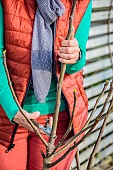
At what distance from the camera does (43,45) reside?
6.63 ft

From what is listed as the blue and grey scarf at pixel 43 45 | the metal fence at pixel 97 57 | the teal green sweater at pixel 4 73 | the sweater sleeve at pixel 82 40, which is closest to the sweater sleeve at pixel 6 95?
the teal green sweater at pixel 4 73

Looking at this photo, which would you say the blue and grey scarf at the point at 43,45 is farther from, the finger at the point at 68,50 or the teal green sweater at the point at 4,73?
the finger at the point at 68,50

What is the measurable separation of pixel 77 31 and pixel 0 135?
0.70 meters

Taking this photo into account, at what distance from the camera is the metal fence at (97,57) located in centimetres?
356

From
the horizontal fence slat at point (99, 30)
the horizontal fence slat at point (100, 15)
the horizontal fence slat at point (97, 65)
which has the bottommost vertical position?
the horizontal fence slat at point (97, 65)

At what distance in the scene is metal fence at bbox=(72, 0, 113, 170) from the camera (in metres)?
3.56

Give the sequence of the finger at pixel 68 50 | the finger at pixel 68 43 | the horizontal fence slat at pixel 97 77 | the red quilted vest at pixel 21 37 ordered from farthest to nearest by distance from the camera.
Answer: the horizontal fence slat at pixel 97 77 → the red quilted vest at pixel 21 37 → the finger at pixel 68 50 → the finger at pixel 68 43

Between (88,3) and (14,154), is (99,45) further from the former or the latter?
(14,154)

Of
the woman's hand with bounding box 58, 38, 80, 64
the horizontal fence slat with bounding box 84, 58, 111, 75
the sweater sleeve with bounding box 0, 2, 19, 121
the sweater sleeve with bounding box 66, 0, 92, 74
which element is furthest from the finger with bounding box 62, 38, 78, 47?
the horizontal fence slat with bounding box 84, 58, 111, 75

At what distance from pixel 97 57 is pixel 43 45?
176cm

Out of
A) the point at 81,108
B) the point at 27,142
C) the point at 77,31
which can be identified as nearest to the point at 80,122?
the point at 81,108

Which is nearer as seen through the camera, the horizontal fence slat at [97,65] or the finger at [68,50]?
the finger at [68,50]

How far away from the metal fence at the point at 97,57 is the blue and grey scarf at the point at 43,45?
4.96 feet

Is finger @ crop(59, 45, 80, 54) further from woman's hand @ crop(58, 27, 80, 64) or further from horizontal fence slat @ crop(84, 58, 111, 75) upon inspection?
horizontal fence slat @ crop(84, 58, 111, 75)
